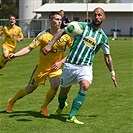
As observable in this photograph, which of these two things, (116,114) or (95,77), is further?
(95,77)

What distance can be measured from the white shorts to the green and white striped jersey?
8 cm

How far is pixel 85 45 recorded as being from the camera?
770 cm

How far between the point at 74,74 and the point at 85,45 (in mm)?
517

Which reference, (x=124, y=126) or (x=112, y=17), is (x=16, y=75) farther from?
(x=112, y=17)

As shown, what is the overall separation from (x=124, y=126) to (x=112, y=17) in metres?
59.2

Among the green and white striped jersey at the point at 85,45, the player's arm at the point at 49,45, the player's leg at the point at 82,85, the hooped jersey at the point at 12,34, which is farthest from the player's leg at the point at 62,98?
the hooped jersey at the point at 12,34

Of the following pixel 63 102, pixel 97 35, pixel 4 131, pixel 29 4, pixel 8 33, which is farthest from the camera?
pixel 29 4

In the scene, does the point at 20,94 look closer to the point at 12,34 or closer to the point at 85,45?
the point at 85,45

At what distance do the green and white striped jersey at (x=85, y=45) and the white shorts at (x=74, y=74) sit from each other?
0.27 ft

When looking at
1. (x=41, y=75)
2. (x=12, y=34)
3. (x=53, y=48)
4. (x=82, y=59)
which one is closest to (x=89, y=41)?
(x=82, y=59)

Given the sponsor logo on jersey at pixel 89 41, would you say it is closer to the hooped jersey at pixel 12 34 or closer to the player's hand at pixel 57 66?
the player's hand at pixel 57 66

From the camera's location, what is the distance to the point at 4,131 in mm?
7270

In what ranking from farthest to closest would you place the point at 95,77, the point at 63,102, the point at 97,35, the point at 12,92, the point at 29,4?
the point at 29,4, the point at 95,77, the point at 12,92, the point at 63,102, the point at 97,35

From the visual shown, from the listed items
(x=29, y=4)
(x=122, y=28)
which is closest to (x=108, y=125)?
(x=122, y=28)
